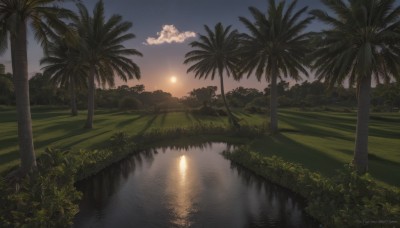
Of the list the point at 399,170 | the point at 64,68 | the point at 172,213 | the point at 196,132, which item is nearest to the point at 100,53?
the point at 196,132

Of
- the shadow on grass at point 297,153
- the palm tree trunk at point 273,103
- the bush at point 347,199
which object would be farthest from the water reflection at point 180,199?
the palm tree trunk at point 273,103

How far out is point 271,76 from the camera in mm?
35250

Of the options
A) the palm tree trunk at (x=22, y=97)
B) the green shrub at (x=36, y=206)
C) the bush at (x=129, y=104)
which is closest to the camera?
the green shrub at (x=36, y=206)

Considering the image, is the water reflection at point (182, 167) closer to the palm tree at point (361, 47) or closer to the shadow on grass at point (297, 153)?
the shadow on grass at point (297, 153)

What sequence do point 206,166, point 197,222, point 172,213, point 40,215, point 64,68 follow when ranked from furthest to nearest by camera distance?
point 64,68 → point 206,166 → point 172,213 → point 197,222 → point 40,215

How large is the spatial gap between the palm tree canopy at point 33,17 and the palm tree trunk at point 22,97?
642 mm

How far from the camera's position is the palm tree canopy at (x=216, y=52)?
158 feet

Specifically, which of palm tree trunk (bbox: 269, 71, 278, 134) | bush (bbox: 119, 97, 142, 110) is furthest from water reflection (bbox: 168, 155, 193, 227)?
bush (bbox: 119, 97, 142, 110)

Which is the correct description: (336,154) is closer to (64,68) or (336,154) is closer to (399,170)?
(399,170)

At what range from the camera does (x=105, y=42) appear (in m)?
33.3

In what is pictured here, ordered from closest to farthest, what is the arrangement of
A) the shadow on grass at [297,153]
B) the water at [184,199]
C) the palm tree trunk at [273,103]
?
the water at [184,199], the shadow on grass at [297,153], the palm tree trunk at [273,103]

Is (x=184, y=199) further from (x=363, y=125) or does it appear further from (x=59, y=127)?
(x=59, y=127)

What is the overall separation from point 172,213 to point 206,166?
32.3 ft

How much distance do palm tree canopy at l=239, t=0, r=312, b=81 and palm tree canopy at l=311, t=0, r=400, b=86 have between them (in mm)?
13574
